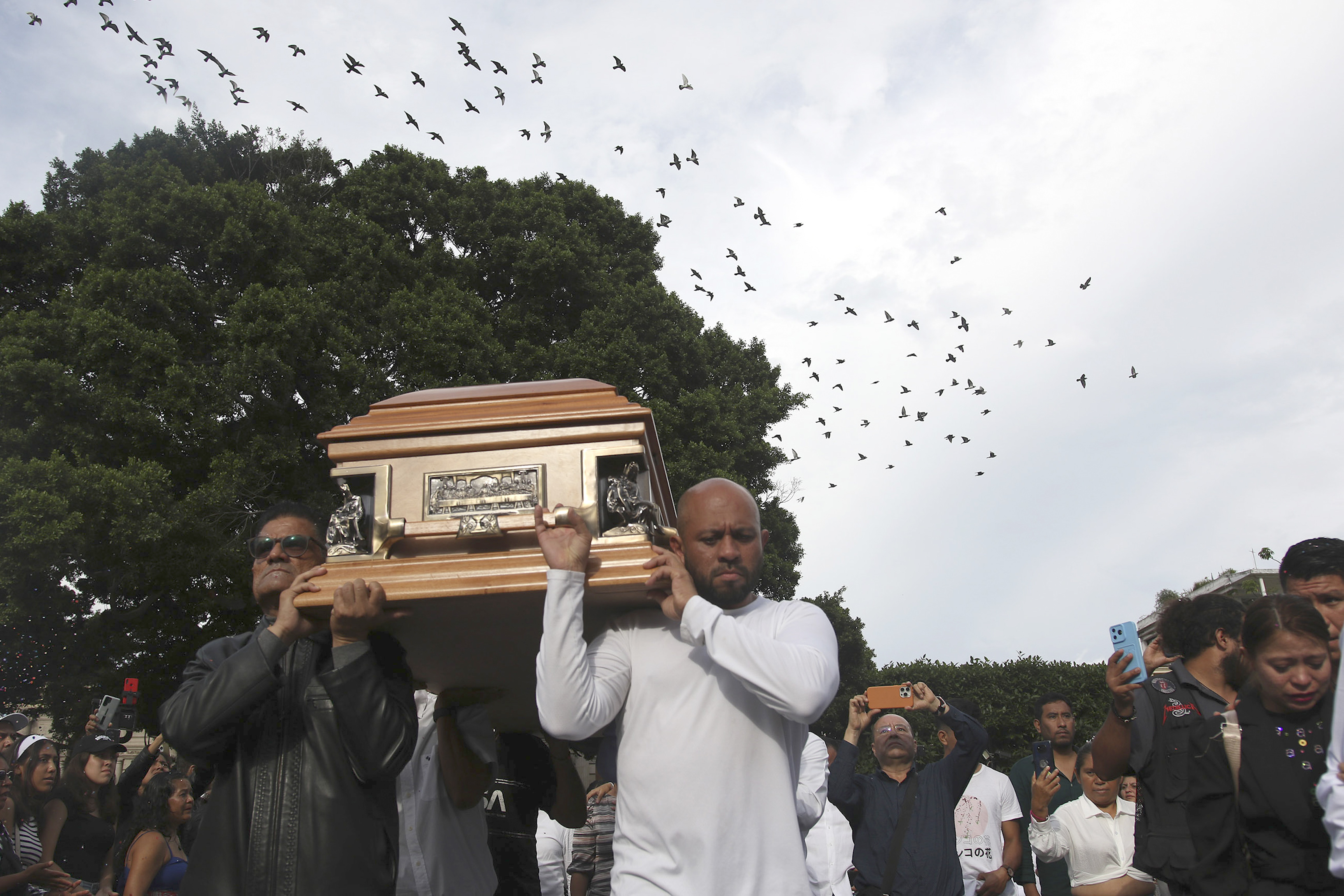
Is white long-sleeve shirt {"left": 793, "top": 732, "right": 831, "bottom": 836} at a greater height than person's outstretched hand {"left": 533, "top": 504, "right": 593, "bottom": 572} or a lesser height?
lesser

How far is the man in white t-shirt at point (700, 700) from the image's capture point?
2633 millimetres

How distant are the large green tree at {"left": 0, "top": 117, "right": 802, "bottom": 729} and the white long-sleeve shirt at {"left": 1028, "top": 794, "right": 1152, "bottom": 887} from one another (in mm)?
8945

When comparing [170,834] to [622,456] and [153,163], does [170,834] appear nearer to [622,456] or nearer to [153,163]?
[622,456]

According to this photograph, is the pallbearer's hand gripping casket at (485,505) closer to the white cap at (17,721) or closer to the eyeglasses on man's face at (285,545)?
the eyeglasses on man's face at (285,545)

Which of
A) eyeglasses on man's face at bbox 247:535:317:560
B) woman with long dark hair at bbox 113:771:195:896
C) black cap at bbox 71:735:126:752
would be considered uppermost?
eyeglasses on man's face at bbox 247:535:317:560

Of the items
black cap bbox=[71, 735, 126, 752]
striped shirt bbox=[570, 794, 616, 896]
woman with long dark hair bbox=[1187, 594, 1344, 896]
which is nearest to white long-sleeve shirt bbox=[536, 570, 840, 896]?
woman with long dark hair bbox=[1187, 594, 1344, 896]

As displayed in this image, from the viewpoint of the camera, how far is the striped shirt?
6809mm

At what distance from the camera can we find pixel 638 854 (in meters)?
2.69

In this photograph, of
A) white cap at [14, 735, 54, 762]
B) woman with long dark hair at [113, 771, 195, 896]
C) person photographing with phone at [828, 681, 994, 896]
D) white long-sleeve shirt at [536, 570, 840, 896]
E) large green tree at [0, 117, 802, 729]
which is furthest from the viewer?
large green tree at [0, 117, 802, 729]

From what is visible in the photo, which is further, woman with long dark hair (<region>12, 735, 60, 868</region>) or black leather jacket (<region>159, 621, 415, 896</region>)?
woman with long dark hair (<region>12, 735, 60, 868</region>)

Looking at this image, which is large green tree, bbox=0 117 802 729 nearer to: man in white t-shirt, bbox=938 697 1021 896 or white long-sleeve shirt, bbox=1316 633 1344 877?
man in white t-shirt, bbox=938 697 1021 896

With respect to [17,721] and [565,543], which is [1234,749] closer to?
[565,543]

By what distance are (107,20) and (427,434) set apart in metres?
11.8

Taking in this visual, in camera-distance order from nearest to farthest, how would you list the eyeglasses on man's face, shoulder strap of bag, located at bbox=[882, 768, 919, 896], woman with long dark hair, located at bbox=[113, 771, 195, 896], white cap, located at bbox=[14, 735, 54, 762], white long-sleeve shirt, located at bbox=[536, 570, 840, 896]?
white long-sleeve shirt, located at bbox=[536, 570, 840, 896], the eyeglasses on man's face, woman with long dark hair, located at bbox=[113, 771, 195, 896], shoulder strap of bag, located at bbox=[882, 768, 919, 896], white cap, located at bbox=[14, 735, 54, 762]
